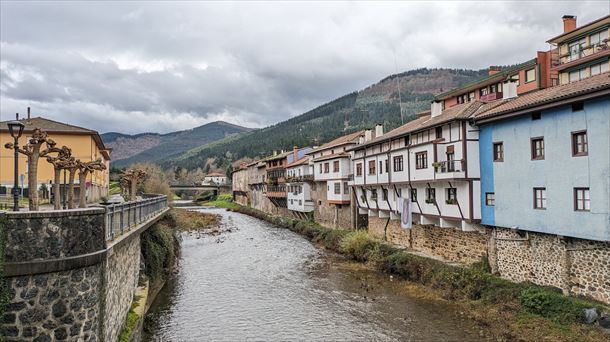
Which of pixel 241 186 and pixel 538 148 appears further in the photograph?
pixel 241 186

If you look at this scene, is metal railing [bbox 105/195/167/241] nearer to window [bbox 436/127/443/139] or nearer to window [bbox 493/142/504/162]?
window [bbox 436/127/443/139]

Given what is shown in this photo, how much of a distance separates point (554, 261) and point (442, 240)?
9.12m

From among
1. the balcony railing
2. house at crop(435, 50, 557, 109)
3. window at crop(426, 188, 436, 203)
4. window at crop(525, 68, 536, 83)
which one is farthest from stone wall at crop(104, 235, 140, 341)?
window at crop(525, 68, 536, 83)

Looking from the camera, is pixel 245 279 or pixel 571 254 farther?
pixel 245 279

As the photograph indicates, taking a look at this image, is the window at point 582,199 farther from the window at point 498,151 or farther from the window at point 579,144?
the window at point 498,151

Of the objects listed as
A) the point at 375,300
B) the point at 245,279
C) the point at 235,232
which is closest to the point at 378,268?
the point at 375,300

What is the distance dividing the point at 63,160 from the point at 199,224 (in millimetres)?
42483

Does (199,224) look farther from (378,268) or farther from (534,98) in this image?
(534,98)

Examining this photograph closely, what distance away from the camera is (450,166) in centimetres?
2441

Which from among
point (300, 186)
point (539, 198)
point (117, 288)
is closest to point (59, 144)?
point (300, 186)

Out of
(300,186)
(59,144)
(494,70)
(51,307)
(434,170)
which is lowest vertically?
(51,307)

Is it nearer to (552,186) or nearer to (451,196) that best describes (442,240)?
(451,196)

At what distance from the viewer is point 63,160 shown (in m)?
17.1

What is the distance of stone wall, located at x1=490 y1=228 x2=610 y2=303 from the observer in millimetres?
16703
